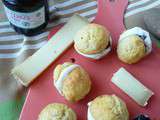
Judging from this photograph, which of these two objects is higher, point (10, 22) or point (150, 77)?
point (10, 22)

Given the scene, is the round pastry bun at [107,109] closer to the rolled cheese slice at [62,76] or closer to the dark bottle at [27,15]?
the rolled cheese slice at [62,76]

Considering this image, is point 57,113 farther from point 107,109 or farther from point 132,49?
point 132,49

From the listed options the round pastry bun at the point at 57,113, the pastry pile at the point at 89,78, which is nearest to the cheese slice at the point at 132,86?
the pastry pile at the point at 89,78

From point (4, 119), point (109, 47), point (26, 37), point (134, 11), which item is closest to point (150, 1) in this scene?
point (134, 11)

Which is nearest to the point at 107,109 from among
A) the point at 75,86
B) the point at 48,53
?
the point at 75,86

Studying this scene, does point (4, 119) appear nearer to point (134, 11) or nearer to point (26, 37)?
point (26, 37)

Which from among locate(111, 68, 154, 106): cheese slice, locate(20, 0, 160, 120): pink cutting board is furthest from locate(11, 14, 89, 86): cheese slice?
locate(111, 68, 154, 106): cheese slice
